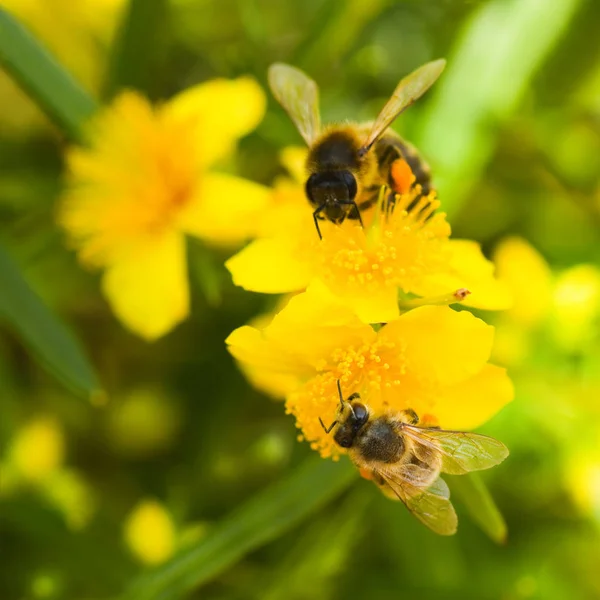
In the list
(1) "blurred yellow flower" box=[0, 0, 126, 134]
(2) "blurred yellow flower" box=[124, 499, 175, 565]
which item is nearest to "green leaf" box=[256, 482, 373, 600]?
(2) "blurred yellow flower" box=[124, 499, 175, 565]

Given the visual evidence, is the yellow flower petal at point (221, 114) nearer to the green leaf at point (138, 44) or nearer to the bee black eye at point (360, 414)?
the green leaf at point (138, 44)

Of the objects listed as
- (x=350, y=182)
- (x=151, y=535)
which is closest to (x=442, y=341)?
(x=350, y=182)

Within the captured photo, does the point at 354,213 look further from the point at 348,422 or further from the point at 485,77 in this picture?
the point at 485,77

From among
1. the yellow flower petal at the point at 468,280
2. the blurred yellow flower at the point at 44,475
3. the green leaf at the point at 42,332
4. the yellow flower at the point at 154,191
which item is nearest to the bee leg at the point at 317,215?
the yellow flower petal at the point at 468,280

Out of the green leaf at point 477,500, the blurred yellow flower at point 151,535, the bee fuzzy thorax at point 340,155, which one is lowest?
the blurred yellow flower at point 151,535

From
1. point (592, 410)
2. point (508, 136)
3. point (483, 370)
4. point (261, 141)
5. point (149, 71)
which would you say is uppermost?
point (149, 71)

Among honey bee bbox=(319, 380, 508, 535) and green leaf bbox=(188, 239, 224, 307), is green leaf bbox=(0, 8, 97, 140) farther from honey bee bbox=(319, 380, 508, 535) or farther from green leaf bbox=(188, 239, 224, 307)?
honey bee bbox=(319, 380, 508, 535)

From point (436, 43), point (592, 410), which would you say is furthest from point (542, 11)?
point (592, 410)

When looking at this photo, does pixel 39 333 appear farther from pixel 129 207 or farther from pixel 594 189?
pixel 594 189
